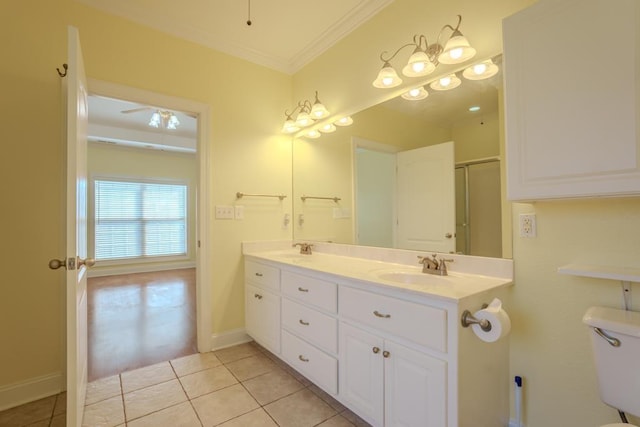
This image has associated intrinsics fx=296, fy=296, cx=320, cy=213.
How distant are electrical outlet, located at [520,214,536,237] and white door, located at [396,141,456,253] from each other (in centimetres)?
37

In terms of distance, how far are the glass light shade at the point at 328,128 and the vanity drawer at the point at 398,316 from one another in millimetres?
1546

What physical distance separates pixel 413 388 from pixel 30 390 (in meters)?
2.33

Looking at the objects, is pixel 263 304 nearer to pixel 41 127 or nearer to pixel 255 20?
pixel 41 127

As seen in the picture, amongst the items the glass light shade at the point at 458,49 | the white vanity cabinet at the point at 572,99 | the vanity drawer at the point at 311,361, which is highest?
the glass light shade at the point at 458,49

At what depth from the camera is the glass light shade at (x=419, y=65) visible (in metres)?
1.69

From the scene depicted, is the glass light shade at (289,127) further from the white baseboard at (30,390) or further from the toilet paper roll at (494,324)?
the white baseboard at (30,390)

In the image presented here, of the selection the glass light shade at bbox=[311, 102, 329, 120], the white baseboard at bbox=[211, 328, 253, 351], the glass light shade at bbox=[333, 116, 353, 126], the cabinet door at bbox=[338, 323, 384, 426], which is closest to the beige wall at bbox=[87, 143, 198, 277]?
the white baseboard at bbox=[211, 328, 253, 351]

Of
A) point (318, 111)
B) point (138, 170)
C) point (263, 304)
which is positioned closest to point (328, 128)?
point (318, 111)

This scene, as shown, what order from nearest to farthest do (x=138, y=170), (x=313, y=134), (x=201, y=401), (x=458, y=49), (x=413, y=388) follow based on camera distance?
(x=413, y=388) → (x=458, y=49) → (x=201, y=401) → (x=313, y=134) → (x=138, y=170)

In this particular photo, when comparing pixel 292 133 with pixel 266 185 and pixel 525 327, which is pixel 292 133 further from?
pixel 525 327

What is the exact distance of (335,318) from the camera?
1.67 m

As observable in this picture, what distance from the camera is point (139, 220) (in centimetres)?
613

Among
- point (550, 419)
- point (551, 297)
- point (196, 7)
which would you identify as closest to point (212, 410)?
point (550, 419)

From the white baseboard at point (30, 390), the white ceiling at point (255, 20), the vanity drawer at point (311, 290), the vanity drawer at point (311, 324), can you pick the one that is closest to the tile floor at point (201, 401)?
the white baseboard at point (30, 390)
